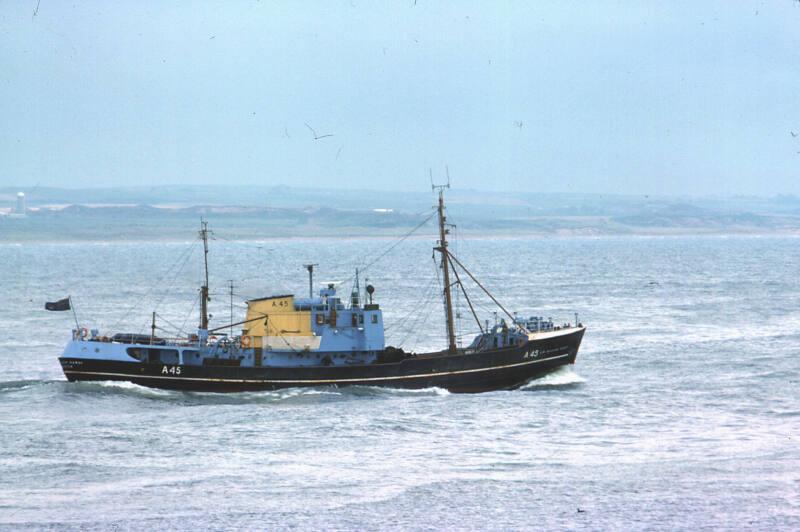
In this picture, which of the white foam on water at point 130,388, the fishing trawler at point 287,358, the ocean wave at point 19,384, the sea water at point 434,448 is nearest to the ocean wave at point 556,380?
the sea water at point 434,448

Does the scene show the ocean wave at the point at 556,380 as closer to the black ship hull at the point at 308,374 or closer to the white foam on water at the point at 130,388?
the black ship hull at the point at 308,374

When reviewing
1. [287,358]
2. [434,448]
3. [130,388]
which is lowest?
[130,388]

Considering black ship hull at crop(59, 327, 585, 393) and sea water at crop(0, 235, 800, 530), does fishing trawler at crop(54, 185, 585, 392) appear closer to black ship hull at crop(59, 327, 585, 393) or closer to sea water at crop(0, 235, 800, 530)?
black ship hull at crop(59, 327, 585, 393)

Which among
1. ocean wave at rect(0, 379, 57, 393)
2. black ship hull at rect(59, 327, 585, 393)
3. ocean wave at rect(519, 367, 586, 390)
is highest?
black ship hull at rect(59, 327, 585, 393)

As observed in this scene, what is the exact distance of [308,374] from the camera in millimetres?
58594

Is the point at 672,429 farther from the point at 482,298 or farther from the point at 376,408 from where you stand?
the point at 482,298

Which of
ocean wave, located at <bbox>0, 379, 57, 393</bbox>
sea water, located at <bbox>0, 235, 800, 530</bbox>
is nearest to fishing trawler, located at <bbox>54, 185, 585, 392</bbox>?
sea water, located at <bbox>0, 235, 800, 530</bbox>

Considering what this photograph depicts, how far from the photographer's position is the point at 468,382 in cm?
5966

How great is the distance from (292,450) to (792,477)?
17237mm

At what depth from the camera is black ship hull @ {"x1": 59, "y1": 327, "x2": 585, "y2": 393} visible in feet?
192

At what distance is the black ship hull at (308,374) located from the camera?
192ft

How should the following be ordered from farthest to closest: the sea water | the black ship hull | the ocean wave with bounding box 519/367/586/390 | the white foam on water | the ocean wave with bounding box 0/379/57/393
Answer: the ocean wave with bounding box 519/367/586/390 → the ocean wave with bounding box 0/379/57/393 → the black ship hull → the white foam on water → the sea water

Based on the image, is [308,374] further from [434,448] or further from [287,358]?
[434,448]

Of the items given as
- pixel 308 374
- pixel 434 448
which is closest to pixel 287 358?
pixel 308 374
